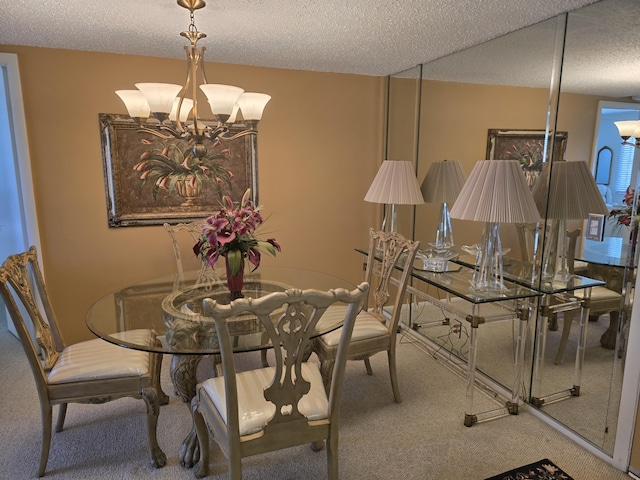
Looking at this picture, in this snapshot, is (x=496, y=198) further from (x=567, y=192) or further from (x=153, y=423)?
(x=153, y=423)

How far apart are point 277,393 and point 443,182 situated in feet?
7.27

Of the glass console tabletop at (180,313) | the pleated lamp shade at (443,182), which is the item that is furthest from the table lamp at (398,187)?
the glass console tabletop at (180,313)

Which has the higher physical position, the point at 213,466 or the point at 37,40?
the point at 37,40

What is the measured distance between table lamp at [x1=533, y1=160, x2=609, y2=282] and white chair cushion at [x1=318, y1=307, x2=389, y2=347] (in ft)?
3.27

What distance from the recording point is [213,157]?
3.37 m

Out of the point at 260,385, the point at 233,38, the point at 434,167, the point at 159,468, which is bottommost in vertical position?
the point at 159,468

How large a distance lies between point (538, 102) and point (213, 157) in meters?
2.32

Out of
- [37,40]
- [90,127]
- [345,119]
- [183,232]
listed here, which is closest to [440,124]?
[345,119]

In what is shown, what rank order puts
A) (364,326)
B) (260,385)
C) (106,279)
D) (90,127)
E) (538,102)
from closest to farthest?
(260,385)
(538,102)
(364,326)
(90,127)
(106,279)

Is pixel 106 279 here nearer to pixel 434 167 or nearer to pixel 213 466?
pixel 213 466

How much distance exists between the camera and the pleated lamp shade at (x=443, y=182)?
311 centimetres

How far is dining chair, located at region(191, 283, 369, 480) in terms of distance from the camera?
1448 millimetres

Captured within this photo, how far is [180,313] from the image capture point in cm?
217

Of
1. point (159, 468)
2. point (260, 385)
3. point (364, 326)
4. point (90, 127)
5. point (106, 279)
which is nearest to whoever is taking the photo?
point (260, 385)
